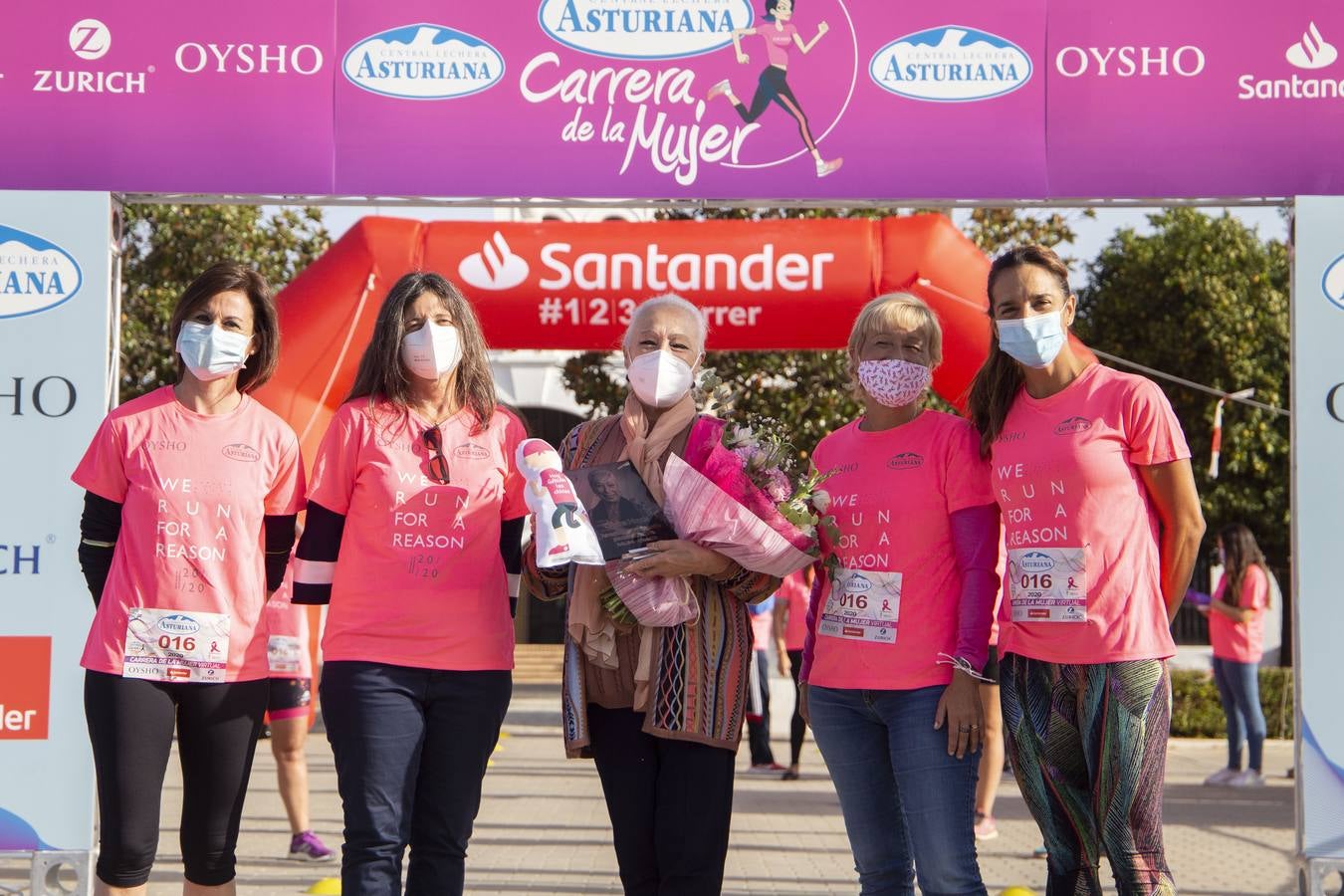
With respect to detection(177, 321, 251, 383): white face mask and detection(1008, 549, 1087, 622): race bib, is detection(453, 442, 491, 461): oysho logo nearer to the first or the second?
detection(177, 321, 251, 383): white face mask

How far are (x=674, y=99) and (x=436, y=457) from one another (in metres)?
2.32

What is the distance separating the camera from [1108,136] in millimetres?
5699

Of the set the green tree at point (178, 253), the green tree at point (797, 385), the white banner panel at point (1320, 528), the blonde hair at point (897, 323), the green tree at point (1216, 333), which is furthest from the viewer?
the green tree at point (1216, 333)

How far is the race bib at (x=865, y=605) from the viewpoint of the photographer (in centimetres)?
404

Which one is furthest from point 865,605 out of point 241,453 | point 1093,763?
point 241,453

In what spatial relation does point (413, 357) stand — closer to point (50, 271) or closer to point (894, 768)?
point (894, 768)

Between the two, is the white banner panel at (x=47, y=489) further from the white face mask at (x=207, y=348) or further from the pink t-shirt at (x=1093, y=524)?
the pink t-shirt at (x=1093, y=524)

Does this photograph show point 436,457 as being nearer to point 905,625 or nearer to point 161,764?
point 161,764

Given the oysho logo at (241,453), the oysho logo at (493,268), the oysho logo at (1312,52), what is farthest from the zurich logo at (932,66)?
the oysho logo at (241,453)

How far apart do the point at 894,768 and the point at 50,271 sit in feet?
12.4

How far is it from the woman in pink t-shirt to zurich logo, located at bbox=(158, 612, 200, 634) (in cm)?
230

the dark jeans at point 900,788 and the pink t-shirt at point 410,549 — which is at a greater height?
the pink t-shirt at point 410,549

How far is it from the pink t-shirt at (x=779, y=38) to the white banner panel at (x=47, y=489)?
264 centimetres

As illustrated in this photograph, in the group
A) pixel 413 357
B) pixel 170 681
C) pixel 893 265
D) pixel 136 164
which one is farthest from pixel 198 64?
pixel 893 265
